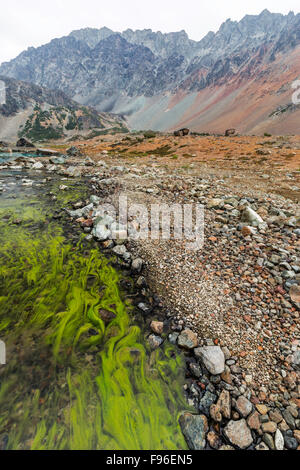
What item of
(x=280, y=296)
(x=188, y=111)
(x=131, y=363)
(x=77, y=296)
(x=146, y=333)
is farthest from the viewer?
(x=188, y=111)

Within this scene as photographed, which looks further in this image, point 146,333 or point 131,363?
point 146,333

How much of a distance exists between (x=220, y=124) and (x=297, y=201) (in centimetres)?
13130

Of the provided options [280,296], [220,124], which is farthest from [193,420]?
[220,124]

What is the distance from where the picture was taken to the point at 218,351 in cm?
341

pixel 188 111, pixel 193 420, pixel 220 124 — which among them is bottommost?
pixel 193 420

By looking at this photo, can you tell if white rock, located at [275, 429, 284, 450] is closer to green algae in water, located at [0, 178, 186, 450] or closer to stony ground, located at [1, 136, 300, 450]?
stony ground, located at [1, 136, 300, 450]

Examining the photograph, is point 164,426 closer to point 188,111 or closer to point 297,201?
point 297,201

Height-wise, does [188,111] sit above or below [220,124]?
above
